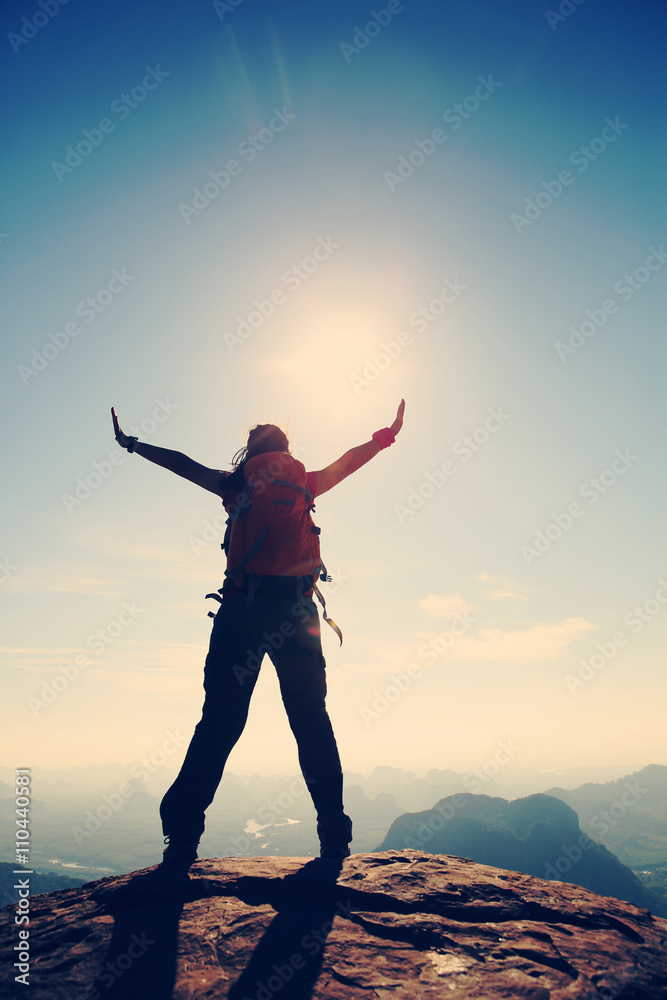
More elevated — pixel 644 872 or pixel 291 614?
pixel 291 614

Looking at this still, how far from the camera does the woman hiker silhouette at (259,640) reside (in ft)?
17.0

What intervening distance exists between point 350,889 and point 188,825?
6.40 feet

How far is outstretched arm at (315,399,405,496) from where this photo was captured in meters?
6.91

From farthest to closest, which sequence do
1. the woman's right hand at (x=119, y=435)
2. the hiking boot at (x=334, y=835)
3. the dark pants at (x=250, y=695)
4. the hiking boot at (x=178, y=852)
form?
the woman's right hand at (x=119, y=435)
the hiking boot at (x=334, y=835)
the dark pants at (x=250, y=695)
the hiking boot at (x=178, y=852)

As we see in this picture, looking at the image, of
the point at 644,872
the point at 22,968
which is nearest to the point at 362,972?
the point at 22,968

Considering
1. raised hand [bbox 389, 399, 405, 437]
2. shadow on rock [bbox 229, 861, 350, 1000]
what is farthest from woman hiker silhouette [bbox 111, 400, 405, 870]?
raised hand [bbox 389, 399, 405, 437]

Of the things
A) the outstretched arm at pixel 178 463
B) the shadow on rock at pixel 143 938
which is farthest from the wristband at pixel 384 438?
the shadow on rock at pixel 143 938

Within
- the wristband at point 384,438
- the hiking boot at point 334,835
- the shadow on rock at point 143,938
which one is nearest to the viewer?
the shadow on rock at point 143,938

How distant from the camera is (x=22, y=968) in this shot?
10.5 ft

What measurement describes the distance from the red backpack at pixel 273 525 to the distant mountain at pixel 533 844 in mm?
113851

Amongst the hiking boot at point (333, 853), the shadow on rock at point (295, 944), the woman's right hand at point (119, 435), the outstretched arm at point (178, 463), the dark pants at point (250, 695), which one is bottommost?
the hiking boot at point (333, 853)

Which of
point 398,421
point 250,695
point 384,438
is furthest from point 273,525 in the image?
Answer: point 398,421

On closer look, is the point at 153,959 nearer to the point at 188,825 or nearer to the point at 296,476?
the point at 188,825

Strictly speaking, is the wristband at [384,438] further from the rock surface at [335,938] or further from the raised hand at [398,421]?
the rock surface at [335,938]
